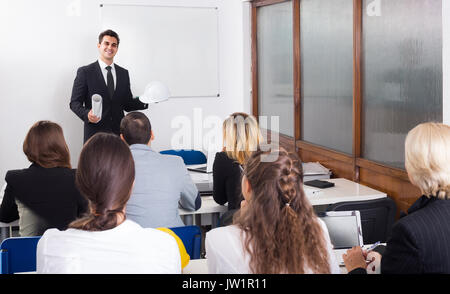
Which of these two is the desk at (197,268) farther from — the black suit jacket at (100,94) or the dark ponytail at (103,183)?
the black suit jacket at (100,94)

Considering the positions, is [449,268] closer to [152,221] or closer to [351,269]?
[351,269]

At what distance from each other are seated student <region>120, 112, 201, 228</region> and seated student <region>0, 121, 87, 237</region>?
31 cm

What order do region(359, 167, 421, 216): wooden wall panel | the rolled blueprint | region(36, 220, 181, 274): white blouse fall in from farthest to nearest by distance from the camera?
the rolled blueprint → region(359, 167, 421, 216): wooden wall panel → region(36, 220, 181, 274): white blouse

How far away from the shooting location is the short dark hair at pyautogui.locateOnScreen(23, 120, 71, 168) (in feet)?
10.0

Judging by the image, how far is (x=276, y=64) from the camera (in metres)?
5.93

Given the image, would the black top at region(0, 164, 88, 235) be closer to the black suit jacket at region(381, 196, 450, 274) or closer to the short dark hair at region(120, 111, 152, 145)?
the short dark hair at region(120, 111, 152, 145)

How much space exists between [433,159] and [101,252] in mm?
1172

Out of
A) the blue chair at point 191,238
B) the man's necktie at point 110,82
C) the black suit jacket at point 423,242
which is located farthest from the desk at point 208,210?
the man's necktie at point 110,82

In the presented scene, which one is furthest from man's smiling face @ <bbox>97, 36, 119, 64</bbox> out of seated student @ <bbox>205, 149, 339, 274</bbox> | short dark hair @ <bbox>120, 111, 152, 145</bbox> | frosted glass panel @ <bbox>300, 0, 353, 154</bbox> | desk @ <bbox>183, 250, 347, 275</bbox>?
seated student @ <bbox>205, 149, 339, 274</bbox>

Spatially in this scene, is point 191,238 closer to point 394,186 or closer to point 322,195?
point 322,195

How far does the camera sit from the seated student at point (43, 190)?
3.01 metres

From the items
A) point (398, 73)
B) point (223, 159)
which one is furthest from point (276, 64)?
point (223, 159)

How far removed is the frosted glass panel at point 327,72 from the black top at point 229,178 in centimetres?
140

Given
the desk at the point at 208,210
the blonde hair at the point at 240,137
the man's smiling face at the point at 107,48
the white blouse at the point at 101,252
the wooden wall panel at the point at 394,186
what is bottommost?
the desk at the point at 208,210
